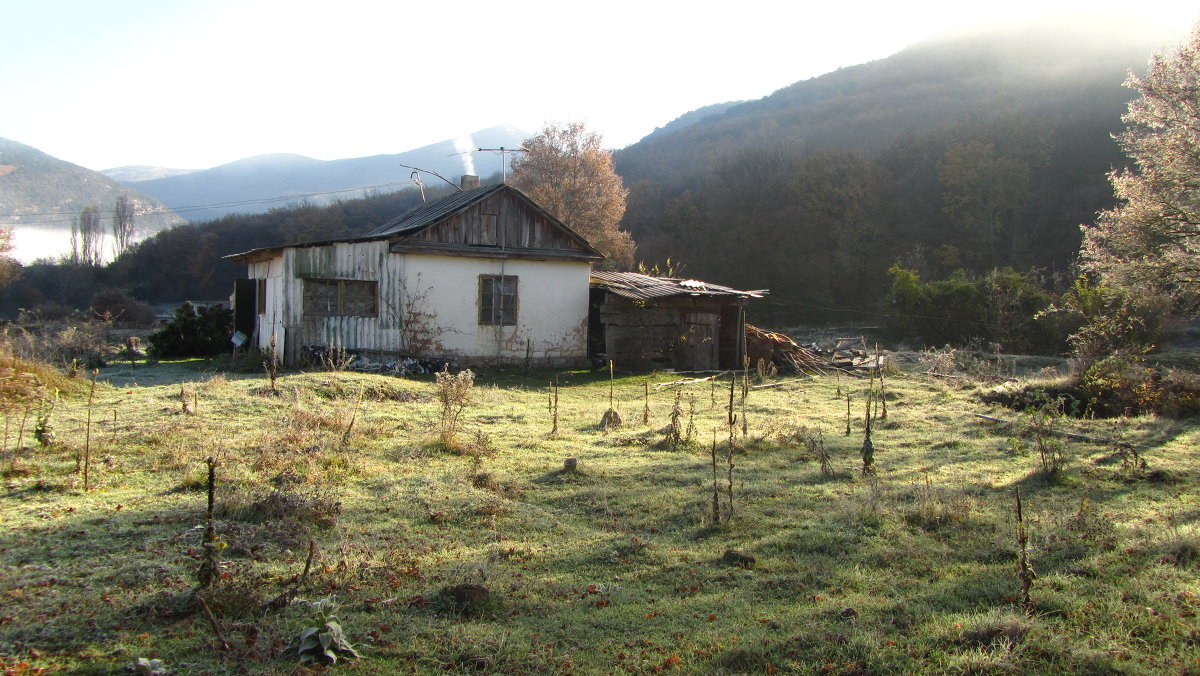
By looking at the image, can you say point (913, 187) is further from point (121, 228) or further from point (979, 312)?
point (121, 228)

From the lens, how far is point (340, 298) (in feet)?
60.2

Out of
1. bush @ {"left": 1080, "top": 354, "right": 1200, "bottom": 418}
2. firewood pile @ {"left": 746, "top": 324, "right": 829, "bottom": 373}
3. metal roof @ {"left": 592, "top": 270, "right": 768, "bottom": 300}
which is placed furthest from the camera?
firewood pile @ {"left": 746, "top": 324, "right": 829, "bottom": 373}

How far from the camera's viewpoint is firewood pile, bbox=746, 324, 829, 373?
20.5 metres

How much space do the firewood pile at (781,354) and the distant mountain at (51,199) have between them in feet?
177

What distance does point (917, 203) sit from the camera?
42406 millimetres

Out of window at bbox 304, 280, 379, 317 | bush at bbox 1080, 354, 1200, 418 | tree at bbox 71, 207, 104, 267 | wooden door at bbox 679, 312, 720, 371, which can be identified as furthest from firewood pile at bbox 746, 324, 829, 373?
tree at bbox 71, 207, 104, 267

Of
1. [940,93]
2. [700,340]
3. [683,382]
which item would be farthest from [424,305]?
[940,93]

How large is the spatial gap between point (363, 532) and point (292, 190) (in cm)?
10595

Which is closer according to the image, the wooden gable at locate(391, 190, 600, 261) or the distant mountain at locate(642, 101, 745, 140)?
the wooden gable at locate(391, 190, 600, 261)

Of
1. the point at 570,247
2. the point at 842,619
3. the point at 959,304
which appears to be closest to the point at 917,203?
the point at 959,304

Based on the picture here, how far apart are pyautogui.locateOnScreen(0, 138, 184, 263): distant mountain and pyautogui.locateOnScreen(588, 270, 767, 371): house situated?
5104 cm

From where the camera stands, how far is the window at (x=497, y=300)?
19281mm

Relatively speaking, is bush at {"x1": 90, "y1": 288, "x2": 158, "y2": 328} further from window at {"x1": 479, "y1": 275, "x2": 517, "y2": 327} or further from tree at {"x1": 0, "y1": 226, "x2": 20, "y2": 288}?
window at {"x1": 479, "y1": 275, "x2": 517, "y2": 327}

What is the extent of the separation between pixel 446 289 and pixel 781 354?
9601 millimetres
